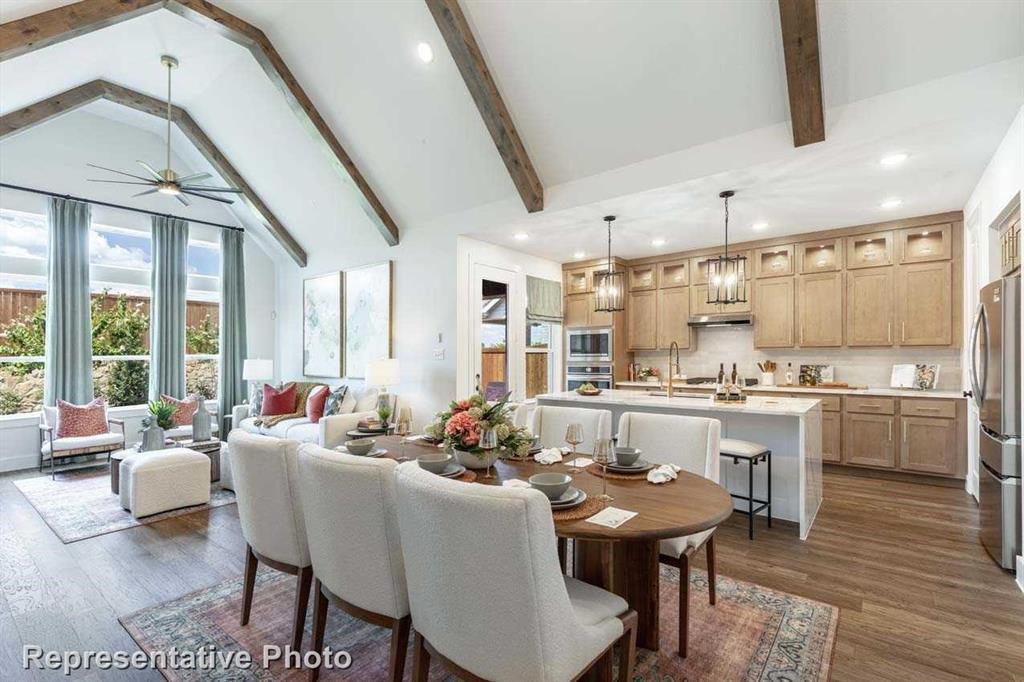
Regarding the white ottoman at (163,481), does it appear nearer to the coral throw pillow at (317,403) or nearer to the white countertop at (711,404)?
the coral throw pillow at (317,403)

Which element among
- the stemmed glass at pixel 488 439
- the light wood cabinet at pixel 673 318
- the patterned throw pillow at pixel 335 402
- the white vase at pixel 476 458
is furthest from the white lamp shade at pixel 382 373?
the light wood cabinet at pixel 673 318

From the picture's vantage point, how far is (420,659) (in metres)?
1.50

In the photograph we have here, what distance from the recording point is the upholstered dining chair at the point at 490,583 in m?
1.16

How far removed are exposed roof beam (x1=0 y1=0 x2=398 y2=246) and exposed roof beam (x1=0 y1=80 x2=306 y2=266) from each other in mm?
1559

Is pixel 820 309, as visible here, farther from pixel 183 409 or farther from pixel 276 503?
pixel 183 409

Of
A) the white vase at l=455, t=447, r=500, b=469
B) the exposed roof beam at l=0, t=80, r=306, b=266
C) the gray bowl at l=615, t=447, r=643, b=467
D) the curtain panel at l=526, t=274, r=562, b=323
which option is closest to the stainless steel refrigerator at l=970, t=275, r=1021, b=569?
the gray bowl at l=615, t=447, r=643, b=467

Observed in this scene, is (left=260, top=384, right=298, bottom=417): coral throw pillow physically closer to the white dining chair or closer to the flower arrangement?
the white dining chair

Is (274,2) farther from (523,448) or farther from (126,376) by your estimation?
(126,376)

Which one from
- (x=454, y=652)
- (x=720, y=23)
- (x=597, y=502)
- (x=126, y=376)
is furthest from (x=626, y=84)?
(x=126, y=376)

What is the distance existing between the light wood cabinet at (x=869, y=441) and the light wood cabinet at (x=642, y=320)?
240 cm

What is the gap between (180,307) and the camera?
21.0 ft

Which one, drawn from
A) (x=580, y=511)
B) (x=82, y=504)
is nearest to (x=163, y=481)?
(x=82, y=504)

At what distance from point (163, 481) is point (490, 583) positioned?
3.84 meters

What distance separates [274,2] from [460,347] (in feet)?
11.1
